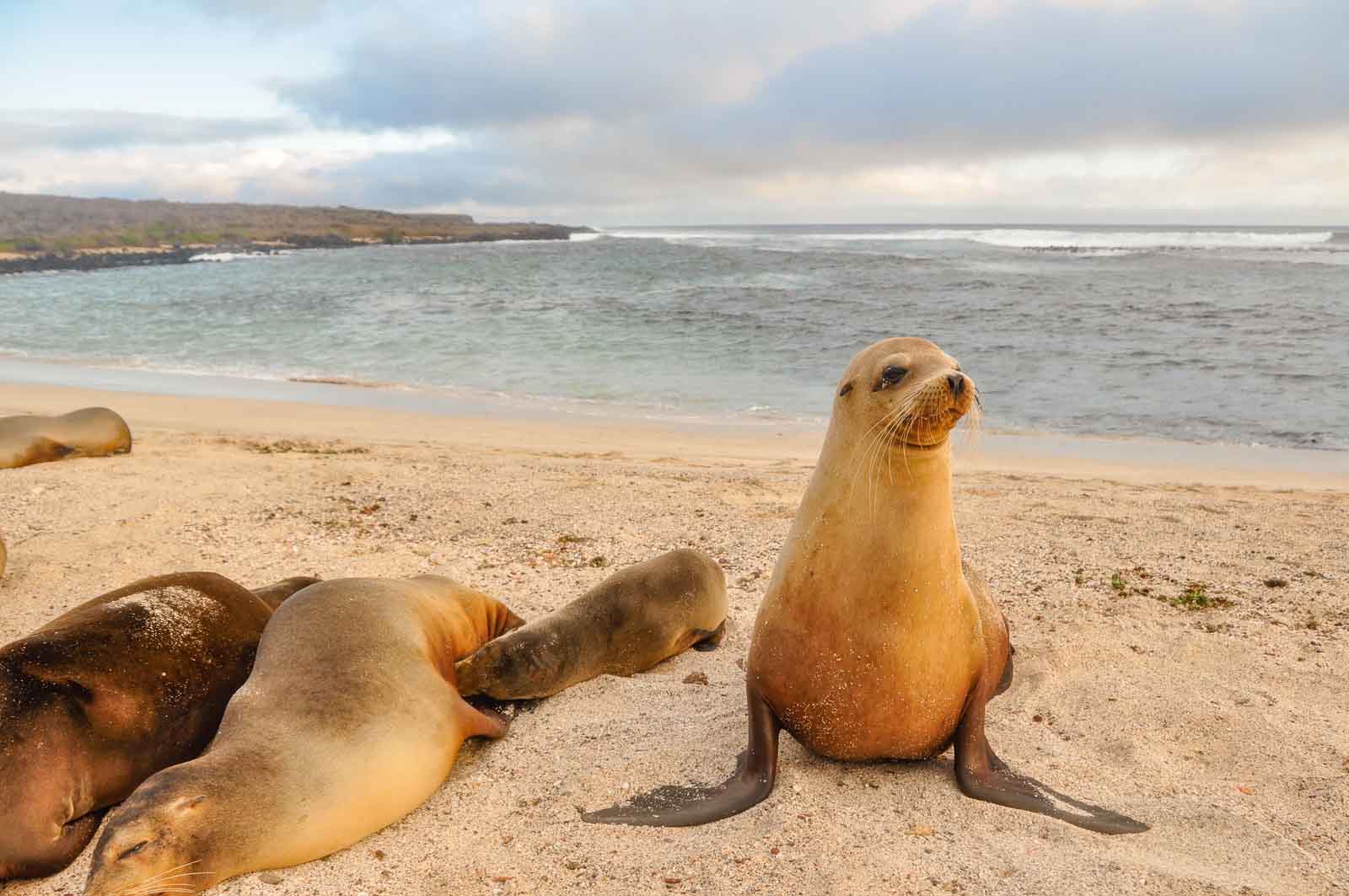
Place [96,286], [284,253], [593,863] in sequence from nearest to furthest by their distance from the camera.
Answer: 1. [593,863]
2. [96,286]
3. [284,253]

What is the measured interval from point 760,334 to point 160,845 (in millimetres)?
18451

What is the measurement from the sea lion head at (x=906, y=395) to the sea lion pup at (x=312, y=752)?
5.84ft

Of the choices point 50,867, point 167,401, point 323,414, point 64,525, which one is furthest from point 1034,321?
point 50,867

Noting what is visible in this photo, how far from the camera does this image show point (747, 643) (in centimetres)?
488

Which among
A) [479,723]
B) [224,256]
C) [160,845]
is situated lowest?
[479,723]

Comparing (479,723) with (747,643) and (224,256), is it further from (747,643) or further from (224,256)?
(224,256)

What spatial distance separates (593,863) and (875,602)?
3.77 ft

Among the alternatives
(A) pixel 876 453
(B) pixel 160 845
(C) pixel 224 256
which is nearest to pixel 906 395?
(A) pixel 876 453

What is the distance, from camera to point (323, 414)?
39.4ft

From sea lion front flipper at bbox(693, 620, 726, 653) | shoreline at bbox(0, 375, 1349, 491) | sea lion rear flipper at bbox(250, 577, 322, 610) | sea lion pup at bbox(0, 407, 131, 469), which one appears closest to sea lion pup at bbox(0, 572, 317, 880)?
sea lion rear flipper at bbox(250, 577, 322, 610)

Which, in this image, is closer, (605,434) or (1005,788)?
(1005,788)

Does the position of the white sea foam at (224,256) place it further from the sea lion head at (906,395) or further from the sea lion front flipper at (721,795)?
the sea lion head at (906,395)

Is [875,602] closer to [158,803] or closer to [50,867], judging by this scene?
[158,803]

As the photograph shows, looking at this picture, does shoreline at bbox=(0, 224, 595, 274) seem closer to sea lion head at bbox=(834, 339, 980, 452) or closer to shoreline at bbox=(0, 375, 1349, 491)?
shoreline at bbox=(0, 375, 1349, 491)
